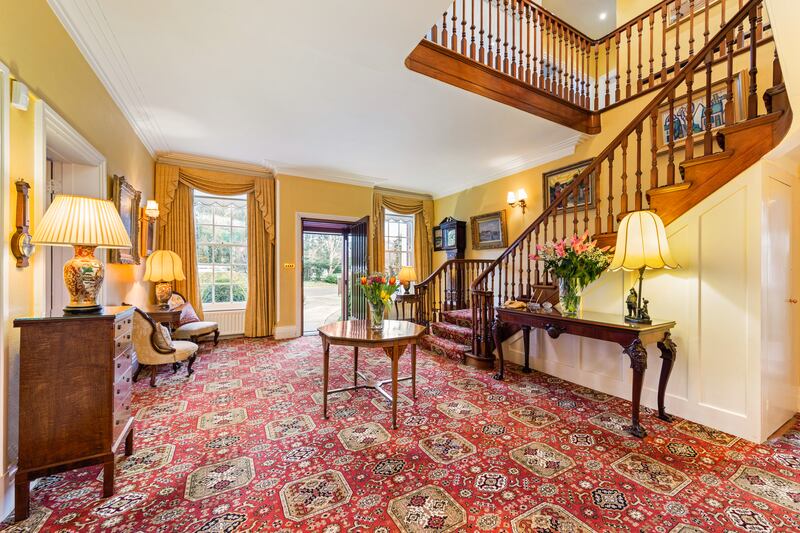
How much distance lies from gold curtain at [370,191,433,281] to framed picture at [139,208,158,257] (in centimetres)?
373

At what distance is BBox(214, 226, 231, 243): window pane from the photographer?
5806 millimetres

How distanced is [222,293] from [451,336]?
13.7ft

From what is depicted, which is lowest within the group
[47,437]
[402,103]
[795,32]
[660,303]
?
[47,437]

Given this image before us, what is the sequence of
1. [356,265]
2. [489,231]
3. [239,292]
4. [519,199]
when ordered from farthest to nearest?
[356,265] < [489,231] < [239,292] < [519,199]

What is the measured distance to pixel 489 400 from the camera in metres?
3.04

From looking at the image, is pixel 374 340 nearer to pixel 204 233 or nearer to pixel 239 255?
pixel 239 255

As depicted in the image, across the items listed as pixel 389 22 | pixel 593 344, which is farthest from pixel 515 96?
pixel 593 344

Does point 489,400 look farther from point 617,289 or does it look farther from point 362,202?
point 362,202

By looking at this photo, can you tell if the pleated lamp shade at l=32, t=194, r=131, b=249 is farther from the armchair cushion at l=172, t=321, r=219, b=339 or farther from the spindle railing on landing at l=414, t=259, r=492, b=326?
the spindle railing on landing at l=414, t=259, r=492, b=326

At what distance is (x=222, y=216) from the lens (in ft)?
19.2

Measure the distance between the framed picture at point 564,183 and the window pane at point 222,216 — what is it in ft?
18.1

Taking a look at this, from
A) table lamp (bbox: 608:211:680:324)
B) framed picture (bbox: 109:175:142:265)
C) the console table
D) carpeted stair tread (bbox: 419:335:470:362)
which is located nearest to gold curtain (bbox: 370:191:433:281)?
carpeted stair tread (bbox: 419:335:470:362)

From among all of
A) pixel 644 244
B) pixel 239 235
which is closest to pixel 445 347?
pixel 644 244

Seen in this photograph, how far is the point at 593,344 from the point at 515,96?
2.86 meters
